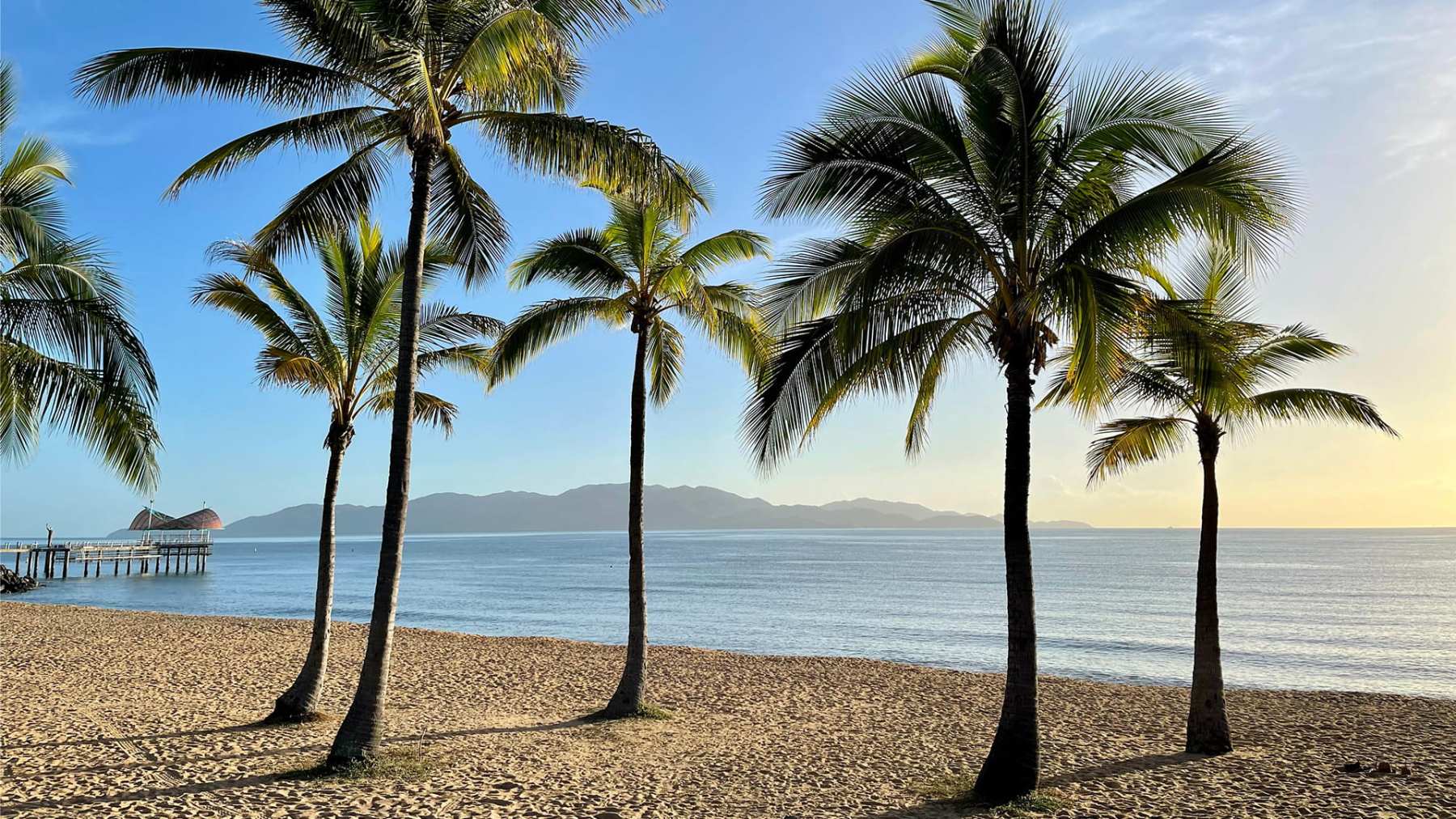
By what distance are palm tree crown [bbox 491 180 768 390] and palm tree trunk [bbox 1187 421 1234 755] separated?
18.3ft

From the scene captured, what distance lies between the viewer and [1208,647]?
10211 mm

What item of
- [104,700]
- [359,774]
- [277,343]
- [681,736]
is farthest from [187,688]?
[681,736]

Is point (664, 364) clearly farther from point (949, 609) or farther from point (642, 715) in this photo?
point (949, 609)

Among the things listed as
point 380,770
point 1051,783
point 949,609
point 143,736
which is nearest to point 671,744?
point 380,770

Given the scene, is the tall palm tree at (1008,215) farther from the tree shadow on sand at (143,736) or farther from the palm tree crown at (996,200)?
the tree shadow on sand at (143,736)

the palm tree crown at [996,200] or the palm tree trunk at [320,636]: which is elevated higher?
the palm tree crown at [996,200]

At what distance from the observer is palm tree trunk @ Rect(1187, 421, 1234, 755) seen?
33.3 feet

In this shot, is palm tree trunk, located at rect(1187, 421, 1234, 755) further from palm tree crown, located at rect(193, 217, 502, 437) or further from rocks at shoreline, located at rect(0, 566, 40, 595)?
rocks at shoreline, located at rect(0, 566, 40, 595)

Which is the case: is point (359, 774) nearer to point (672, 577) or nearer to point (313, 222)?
point (313, 222)

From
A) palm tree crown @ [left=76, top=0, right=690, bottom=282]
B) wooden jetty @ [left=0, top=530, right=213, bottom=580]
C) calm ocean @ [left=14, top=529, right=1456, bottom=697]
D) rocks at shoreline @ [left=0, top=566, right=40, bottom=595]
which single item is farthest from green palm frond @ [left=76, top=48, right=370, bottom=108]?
wooden jetty @ [left=0, top=530, right=213, bottom=580]

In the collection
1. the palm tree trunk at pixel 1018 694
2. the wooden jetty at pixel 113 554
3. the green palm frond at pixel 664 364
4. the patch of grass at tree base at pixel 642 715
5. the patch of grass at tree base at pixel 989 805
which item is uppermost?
the green palm frond at pixel 664 364

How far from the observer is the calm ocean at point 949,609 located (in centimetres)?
2539

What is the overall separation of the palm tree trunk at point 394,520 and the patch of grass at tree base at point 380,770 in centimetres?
8

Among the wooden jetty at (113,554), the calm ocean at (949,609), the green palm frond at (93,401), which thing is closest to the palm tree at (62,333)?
the green palm frond at (93,401)
